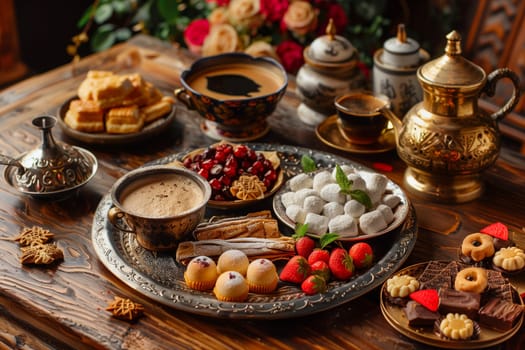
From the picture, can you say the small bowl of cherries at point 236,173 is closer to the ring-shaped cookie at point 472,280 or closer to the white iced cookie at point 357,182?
the white iced cookie at point 357,182

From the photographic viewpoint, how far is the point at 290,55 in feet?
7.75

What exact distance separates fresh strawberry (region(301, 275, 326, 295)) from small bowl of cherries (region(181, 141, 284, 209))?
0.31m

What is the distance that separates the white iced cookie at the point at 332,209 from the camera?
57.6 inches

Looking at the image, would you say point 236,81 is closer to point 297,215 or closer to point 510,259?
point 297,215

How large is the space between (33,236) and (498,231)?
3.24ft

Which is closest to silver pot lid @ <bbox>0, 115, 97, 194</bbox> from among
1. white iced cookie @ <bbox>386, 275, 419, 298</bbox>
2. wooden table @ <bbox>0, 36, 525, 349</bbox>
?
wooden table @ <bbox>0, 36, 525, 349</bbox>

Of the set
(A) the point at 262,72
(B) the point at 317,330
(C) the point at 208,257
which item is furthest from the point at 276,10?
(B) the point at 317,330

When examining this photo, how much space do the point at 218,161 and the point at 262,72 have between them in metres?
0.45

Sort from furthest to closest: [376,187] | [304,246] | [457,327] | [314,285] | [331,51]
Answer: [331,51] < [376,187] < [304,246] < [314,285] < [457,327]

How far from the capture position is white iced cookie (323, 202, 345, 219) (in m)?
1.46

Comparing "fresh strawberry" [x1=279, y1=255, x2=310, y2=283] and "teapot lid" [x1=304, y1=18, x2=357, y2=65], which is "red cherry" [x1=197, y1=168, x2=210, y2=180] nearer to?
"fresh strawberry" [x1=279, y1=255, x2=310, y2=283]

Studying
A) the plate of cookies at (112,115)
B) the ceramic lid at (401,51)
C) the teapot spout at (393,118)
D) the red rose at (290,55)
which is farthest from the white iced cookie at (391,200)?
the red rose at (290,55)

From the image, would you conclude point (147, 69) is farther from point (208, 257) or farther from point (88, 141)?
point (208, 257)

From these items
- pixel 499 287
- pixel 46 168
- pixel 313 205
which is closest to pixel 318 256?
pixel 313 205
